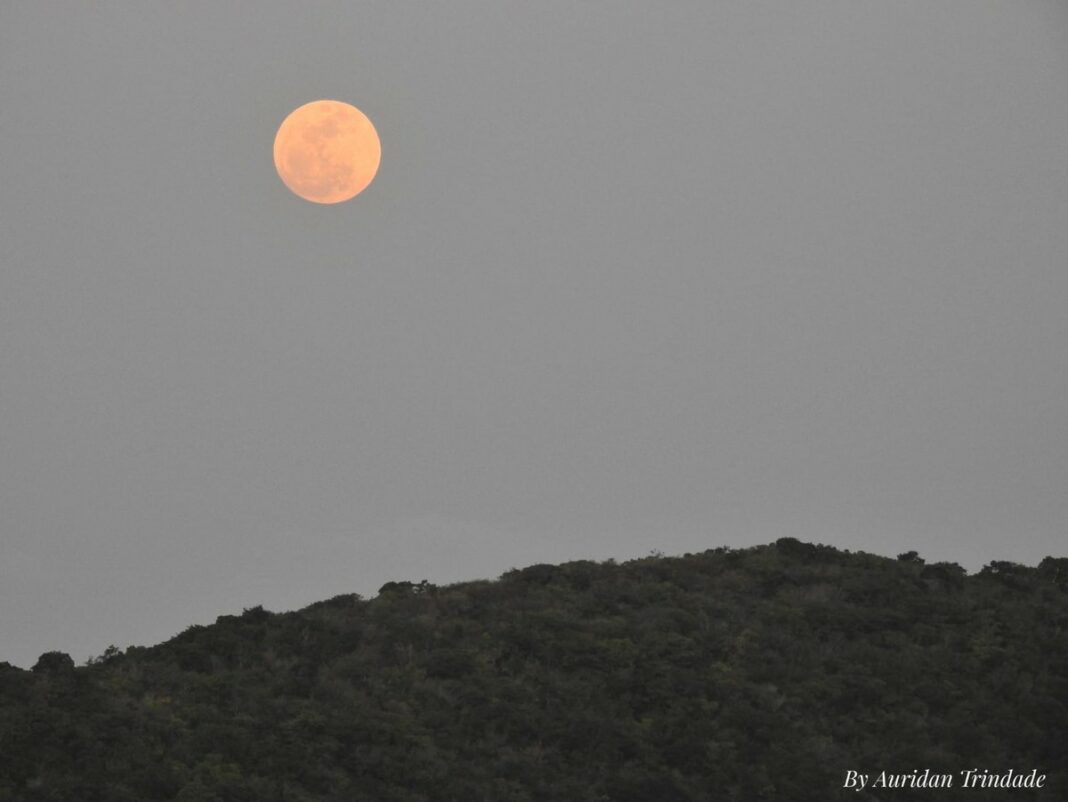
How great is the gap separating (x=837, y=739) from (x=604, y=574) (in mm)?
11204

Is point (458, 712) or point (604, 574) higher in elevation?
point (604, 574)

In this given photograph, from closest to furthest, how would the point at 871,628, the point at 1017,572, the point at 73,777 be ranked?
the point at 73,777 < the point at 871,628 < the point at 1017,572

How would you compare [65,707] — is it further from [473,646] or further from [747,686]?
[747,686]

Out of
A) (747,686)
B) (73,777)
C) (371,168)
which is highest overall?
(371,168)

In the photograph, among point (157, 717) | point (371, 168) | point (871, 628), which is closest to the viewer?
point (157, 717)

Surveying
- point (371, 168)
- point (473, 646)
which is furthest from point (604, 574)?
point (371, 168)

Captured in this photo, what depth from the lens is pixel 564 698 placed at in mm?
31000

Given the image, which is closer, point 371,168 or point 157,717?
point 157,717

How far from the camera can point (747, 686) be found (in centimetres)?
3169

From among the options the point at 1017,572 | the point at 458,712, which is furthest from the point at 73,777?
the point at 1017,572

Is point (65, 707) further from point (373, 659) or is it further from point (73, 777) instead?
point (373, 659)

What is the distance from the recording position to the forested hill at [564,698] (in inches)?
1066

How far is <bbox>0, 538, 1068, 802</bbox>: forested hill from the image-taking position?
88.8 ft

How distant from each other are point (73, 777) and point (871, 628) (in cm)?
2133
